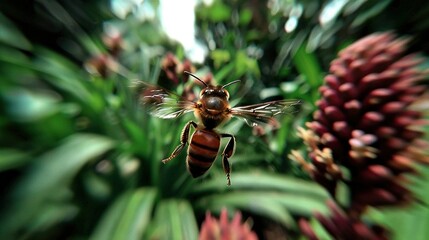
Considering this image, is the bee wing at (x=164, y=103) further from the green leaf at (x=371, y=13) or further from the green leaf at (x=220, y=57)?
the green leaf at (x=371, y=13)

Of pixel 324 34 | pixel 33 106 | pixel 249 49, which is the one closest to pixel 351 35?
pixel 324 34

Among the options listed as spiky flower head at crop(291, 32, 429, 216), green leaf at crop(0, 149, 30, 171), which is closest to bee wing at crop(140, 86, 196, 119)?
spiky flower head at crop(291, 32, 429, 216)

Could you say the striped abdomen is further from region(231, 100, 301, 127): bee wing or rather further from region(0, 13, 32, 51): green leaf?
region(0, 13, 32, 51): green leaf

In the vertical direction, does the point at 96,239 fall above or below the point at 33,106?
below

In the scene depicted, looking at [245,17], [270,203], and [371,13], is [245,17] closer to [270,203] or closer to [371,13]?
[371,13]

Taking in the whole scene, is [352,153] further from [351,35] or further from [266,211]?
[351,35]

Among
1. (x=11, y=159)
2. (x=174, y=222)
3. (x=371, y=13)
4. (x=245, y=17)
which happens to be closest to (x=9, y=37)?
(x=11, y=159)
